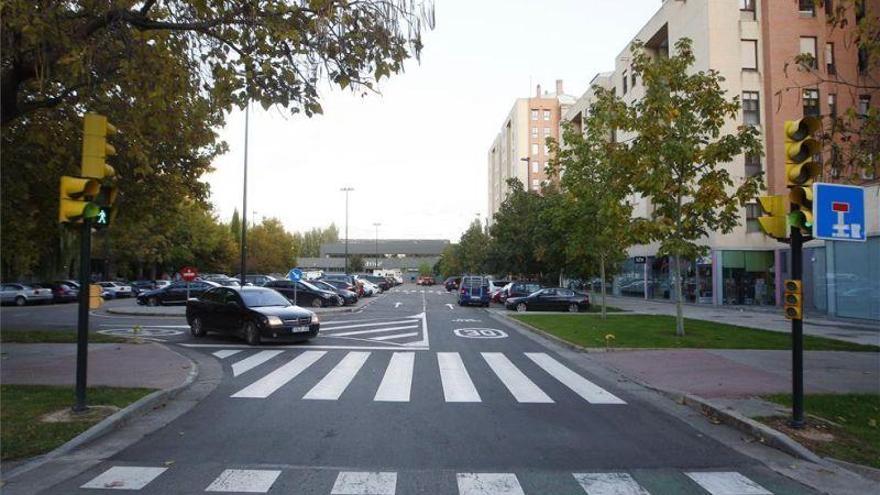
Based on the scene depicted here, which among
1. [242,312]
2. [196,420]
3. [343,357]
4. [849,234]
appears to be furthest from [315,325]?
[849,234]

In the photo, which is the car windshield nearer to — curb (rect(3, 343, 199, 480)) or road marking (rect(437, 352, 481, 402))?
road marking (rect(437, 352, 481, 402))

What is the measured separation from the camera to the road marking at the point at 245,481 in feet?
18.6

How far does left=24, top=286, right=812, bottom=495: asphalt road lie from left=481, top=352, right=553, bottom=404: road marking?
0.10ft

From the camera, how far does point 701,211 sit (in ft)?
59.7

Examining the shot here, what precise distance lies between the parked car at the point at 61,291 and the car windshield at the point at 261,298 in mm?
30142

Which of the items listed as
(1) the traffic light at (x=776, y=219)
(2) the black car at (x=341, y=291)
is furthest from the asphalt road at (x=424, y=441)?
(2) the black car at (x=341, y=291)

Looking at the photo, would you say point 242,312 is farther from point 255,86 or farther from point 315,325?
point 255,86

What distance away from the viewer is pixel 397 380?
11570 millimetres

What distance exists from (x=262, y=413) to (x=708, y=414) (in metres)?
6.14

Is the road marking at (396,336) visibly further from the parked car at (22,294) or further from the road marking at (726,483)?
the parked car at (22,294)

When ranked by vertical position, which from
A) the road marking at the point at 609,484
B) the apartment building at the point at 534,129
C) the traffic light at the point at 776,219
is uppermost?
the apartment building at the point at 534,129

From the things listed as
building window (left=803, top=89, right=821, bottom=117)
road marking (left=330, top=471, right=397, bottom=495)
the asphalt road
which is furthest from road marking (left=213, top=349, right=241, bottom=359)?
building window (left=803, top=89, right=821, bottom=117)

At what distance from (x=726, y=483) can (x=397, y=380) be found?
6526 millimetres

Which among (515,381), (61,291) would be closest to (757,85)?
(515,381)
